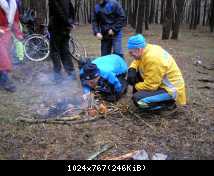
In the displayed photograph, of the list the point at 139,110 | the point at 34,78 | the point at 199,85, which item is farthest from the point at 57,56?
the point at 199,85

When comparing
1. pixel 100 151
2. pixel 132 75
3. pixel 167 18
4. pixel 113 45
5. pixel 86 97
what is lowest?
pixel 100 151

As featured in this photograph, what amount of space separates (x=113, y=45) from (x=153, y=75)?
245 cm

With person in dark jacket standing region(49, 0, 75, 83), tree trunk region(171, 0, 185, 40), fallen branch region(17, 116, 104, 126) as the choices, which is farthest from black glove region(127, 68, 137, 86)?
tree trunk region(171, 0, 185, 40)

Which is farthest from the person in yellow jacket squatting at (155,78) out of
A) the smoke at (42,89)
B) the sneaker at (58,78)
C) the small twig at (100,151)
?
the sneaker at (58,78)

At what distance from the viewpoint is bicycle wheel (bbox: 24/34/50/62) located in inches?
386

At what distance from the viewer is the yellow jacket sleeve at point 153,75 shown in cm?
555

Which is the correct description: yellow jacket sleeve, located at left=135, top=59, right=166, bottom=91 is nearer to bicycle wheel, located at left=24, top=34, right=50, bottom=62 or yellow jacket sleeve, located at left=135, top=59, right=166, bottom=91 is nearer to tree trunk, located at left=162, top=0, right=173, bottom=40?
bicycle wheel, located at left=24, top=34, right=50, bottom=62

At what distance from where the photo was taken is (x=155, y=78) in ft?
18.5

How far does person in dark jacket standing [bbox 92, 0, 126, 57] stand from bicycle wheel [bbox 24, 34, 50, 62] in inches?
93.8

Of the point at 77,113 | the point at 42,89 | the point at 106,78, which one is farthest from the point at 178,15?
the point at 77,113

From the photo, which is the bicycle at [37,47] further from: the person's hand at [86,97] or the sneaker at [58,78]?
the person's hand at [86,97]

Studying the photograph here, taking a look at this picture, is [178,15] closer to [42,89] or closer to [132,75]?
[42,89]

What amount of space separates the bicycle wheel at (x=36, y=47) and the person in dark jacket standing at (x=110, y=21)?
2.38 m

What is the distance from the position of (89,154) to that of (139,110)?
1.69 metres
